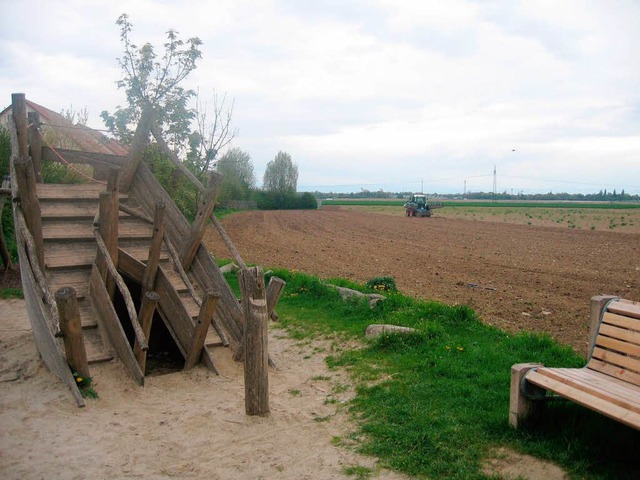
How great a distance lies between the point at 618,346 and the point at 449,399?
4.87 ft

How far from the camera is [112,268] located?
6.61 m

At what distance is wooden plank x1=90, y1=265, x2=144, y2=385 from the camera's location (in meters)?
6.07

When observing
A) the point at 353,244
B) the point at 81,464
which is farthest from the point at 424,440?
the point at 353,244

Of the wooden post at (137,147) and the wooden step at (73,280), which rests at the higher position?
the wooden post at (137,147)

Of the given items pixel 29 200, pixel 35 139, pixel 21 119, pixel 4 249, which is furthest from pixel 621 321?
pixel 4 249

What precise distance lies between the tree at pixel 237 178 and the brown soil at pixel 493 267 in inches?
1084

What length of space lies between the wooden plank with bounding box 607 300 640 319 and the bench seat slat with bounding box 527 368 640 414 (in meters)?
0.52

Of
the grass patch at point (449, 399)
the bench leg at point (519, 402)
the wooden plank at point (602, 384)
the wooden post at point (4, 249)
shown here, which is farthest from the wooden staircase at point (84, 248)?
the wooden post at point (4, 249)

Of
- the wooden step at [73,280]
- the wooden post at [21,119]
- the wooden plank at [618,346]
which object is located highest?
the wooden post at [21,119]

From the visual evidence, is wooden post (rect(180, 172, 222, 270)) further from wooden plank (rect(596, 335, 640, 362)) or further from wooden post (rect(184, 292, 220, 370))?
wooden plank (rect(596, 335, 640, 362))

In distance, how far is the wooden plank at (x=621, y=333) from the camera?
425cm

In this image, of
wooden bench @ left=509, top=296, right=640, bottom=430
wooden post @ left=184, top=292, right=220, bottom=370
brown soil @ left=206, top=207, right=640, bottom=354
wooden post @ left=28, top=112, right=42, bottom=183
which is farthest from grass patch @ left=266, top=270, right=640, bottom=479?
wooden post @ left=28, top=112, right=42, bottom=183

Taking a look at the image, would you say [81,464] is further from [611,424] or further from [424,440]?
[611,424]

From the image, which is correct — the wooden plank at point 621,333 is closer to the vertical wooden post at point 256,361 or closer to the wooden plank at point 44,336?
the vertical wooden post at point 256,361
